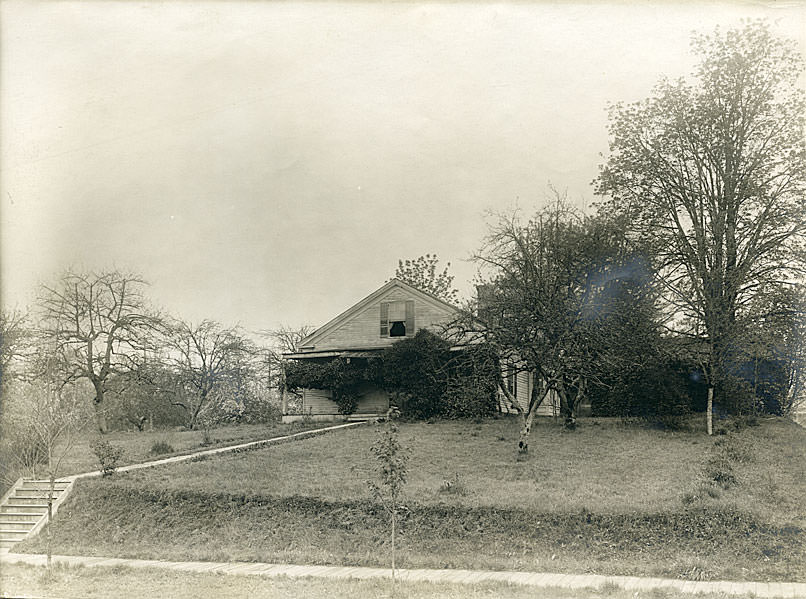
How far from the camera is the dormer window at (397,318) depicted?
94.3 feet

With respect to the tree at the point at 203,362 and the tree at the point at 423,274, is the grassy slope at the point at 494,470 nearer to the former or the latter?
the tree at the point at 203,362

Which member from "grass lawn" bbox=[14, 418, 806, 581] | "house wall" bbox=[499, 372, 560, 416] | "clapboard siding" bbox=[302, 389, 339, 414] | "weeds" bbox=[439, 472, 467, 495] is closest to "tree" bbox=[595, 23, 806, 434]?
"grass lawn" bbox=[14, 418, 806, 581]

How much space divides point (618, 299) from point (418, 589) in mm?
14102

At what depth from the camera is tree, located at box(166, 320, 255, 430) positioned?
31203mm

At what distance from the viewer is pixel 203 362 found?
32.0 m

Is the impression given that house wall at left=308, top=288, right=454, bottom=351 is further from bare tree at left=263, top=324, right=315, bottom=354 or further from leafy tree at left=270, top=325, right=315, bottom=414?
bare tree at left=263, top=324, right=315, bottom=354

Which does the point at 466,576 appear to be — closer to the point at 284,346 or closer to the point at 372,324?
the point at 372,324

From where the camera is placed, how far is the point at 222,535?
47.2 feet

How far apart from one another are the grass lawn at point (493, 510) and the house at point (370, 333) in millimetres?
8593

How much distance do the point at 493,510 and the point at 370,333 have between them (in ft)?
53.8

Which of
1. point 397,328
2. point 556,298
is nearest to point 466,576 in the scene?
point 556,298

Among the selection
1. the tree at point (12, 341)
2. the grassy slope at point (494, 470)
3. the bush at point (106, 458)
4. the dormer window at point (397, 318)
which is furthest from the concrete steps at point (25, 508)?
the dormer window at point (397, 318)

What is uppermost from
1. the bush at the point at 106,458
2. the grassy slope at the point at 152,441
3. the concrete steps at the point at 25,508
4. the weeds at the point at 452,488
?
the bush at the point at 106,458

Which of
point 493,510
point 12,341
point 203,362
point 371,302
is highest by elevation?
point 371,302
